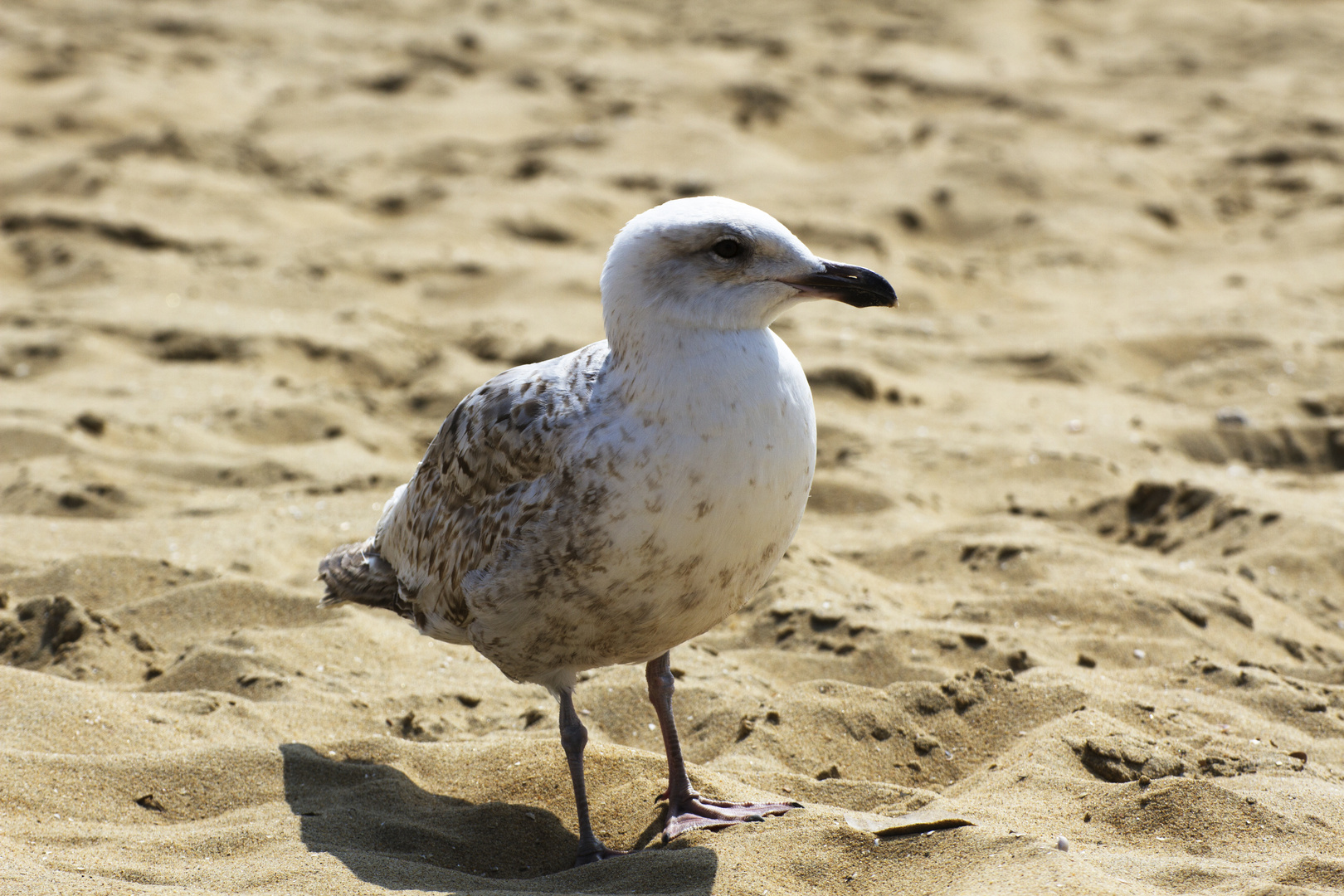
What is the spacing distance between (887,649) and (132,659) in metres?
2.31

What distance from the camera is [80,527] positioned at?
5125 mm

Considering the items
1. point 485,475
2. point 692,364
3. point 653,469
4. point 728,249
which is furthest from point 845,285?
point 485,475

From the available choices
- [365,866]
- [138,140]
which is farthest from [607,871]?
Result: [138,140]

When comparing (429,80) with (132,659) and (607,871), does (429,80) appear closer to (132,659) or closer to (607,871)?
(132,659)

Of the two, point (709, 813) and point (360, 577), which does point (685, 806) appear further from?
point (360, 577)

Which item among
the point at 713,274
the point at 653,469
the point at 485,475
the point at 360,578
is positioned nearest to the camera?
the point at 653,469

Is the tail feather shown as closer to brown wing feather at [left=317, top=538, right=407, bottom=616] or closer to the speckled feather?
brown wing feather at [left=317, top=538, right=407, bottom=616]

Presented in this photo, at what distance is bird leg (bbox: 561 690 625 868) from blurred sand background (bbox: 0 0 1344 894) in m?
0.13

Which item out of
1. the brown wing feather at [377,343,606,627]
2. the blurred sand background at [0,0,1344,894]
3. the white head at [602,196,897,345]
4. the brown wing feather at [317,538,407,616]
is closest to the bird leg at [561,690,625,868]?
the blurred sand background at [0,0,1344,894]

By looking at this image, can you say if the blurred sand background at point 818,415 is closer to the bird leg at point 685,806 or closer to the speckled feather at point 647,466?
the bird leg at point 685,806

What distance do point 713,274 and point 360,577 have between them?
1489 millimetres

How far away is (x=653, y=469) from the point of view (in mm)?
2959

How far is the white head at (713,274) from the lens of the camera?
3117 mm

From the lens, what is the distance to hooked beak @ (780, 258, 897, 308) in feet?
10.4
